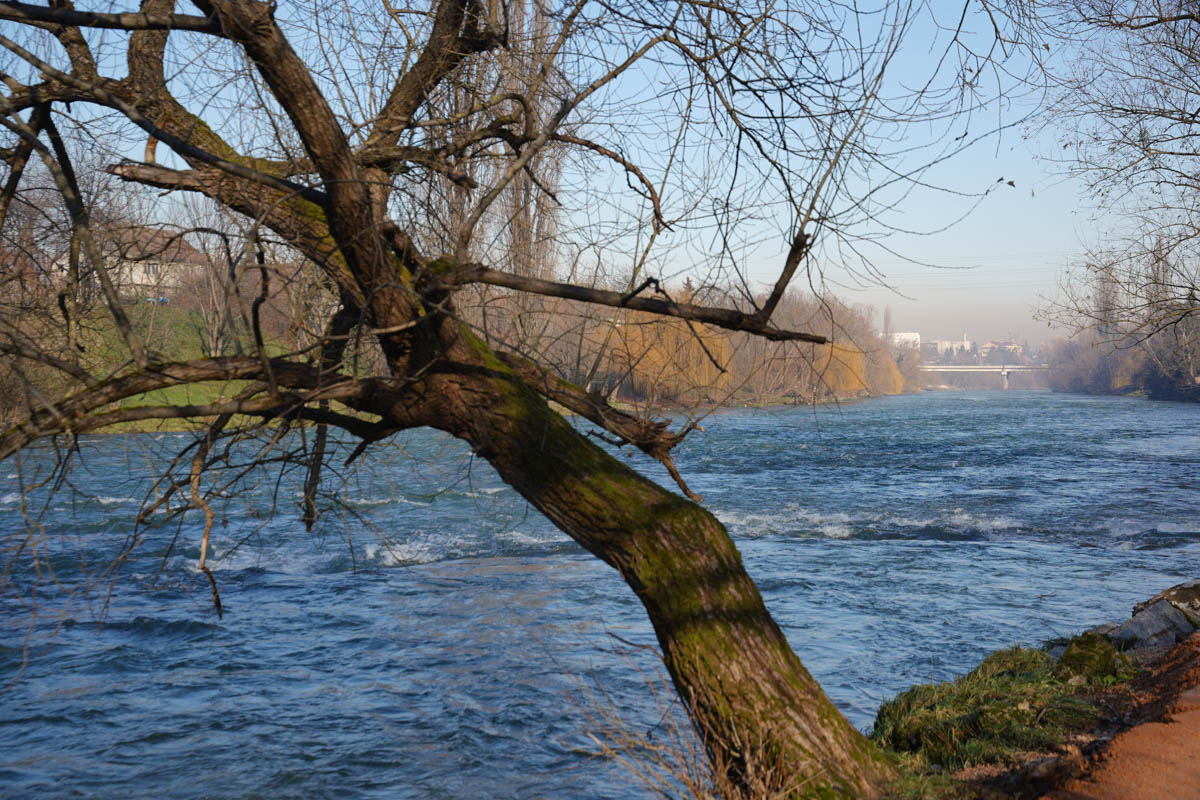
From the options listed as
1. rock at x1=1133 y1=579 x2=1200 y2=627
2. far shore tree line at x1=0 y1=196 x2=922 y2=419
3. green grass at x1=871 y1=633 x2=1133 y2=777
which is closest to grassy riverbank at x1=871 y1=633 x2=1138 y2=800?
green grass at x1=871 y1=633 x2=1133 y2=777

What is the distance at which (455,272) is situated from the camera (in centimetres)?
393

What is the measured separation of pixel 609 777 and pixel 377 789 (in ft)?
5.52

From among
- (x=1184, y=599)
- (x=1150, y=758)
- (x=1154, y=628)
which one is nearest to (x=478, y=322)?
(x=1150, y=758)

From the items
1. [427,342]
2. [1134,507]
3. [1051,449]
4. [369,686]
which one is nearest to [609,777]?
[369,686]

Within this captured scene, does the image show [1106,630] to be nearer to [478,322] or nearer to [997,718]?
[997,718]

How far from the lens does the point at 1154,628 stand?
808 cm

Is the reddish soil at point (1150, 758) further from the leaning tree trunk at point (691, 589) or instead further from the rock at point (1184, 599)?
the rock at point (1184, 599)

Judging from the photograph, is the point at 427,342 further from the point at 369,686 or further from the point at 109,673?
the point at 109,673

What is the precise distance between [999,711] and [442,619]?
6871 millimetres

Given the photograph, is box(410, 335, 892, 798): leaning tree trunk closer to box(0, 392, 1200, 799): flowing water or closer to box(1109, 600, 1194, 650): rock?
box(0, 392, 1200, 799): flowing water

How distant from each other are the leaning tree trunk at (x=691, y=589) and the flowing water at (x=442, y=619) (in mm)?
941

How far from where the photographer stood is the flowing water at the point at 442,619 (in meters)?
7.27

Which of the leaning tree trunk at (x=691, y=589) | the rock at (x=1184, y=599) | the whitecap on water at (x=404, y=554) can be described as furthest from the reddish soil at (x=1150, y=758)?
the whitecap on water at (x=404, y=554)

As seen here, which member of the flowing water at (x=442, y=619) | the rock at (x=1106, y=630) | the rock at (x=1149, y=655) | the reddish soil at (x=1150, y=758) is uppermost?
the reddish soil at (x=1150, y=758)
